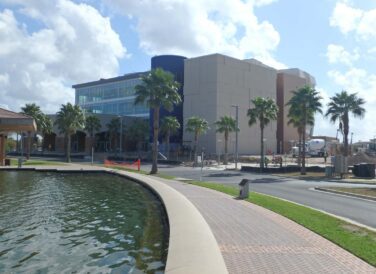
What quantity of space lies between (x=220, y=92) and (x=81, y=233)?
8352cm

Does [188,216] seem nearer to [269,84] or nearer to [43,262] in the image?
[43,262]

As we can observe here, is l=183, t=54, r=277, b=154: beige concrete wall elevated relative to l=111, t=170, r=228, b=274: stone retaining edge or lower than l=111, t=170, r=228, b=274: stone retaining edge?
elevated

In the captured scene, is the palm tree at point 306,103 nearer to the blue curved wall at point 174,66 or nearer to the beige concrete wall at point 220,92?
the beige concrete wall at point 220,92

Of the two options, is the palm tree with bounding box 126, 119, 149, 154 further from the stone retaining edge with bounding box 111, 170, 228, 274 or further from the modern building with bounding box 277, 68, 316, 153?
the stone retaining edge with bounding box 111, 170, 228, 274

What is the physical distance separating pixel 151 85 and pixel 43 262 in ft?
118

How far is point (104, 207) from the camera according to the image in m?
20.2

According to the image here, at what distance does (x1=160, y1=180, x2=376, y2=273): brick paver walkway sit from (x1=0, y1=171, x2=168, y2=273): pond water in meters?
1.72

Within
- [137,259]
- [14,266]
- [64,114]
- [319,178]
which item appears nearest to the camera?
[14,266]

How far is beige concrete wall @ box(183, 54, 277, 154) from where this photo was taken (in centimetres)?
9562

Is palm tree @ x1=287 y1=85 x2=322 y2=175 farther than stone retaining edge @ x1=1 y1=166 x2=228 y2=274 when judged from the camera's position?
Yes

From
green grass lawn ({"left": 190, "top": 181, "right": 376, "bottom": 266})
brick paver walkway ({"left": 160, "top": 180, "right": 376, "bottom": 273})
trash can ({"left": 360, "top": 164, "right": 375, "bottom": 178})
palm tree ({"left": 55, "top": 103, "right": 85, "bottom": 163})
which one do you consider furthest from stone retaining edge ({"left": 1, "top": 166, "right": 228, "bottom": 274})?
palm tree ({"left": 55, "top": 103, "right": 85, "bottom": 163})

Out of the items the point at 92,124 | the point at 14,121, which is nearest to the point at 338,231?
the point at 14,121

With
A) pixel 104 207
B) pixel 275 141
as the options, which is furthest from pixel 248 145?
pixel 104 207

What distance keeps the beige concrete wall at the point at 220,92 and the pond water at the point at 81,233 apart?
70248mm
